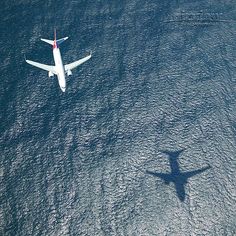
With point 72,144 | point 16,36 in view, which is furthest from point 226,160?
point 16,36

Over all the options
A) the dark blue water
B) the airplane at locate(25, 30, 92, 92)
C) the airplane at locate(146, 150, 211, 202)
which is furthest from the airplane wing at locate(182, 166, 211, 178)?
the airplane at locate(25, 30, 92, 92)

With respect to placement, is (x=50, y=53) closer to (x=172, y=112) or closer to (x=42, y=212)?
(x=172, y=112)

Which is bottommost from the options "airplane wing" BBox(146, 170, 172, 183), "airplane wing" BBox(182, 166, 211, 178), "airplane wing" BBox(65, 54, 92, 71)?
"airplane wing" BBox(182, 166, 211, 178)

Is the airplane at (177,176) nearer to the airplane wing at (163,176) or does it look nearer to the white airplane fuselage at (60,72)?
the airplane wing at (163,176)

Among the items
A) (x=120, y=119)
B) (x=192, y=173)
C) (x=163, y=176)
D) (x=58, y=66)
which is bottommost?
(x=192, y=173)

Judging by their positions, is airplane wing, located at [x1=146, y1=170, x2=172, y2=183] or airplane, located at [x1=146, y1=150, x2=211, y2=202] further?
airplane wing, located at [x1=146, y1=170, x2=172, y2=183]

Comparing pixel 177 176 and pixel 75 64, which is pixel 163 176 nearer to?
pixel 177 176

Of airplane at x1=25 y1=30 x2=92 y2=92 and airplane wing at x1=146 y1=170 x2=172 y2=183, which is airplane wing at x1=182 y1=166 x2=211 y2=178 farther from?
airplane at x1=25 y1=30 x2=92 y2=92

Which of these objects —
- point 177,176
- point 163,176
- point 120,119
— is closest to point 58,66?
point 120,119
